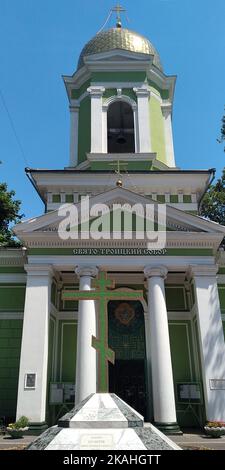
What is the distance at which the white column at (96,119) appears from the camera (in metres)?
17.0

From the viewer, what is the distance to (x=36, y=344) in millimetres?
11086

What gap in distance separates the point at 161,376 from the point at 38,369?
3.39m

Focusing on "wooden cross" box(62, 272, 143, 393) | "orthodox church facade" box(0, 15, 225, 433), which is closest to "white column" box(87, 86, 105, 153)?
"orthodox church facade" box(0, 15, 225, 433)

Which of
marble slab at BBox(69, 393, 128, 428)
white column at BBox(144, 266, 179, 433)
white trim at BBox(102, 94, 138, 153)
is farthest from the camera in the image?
white trim at BBox(102, 94, 138, 153)

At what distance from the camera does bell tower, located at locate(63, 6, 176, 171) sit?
17.1m

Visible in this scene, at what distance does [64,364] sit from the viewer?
42.0 ft

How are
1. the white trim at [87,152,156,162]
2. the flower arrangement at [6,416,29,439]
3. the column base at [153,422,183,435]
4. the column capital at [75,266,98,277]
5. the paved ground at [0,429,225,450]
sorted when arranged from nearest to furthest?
the paved ground at [0,429,225,450], the flower arrangement at [6,416,29,439], the column base at [153,422,183,435], the column capital at [75,266,98,277], the white trim at [87,152,156,162]

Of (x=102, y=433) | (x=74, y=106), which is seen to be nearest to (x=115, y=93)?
(x=74, y=106)

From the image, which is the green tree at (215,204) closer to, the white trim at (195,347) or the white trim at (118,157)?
the white trim at (118,157)

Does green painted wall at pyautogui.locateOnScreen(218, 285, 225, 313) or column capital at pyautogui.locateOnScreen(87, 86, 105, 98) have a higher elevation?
column capital at pyautogui.locateOnScreen(87, 86, 105, 98)

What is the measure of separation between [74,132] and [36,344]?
1078 centimetres

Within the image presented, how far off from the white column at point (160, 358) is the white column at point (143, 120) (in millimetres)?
7129

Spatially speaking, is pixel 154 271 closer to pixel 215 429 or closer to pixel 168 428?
pixel 168 428

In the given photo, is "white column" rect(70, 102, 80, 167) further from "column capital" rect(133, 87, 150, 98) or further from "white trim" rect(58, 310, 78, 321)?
"white trim" rect(58, 310, 78, 321)
